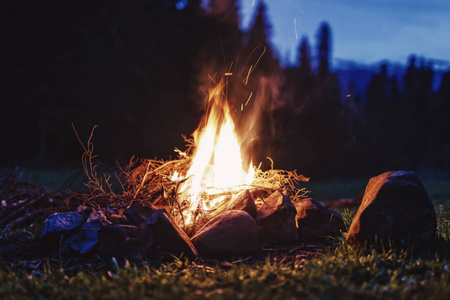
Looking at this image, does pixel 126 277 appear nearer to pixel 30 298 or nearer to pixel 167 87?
pixel 30 298

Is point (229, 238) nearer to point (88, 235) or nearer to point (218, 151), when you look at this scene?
point (88, 235)

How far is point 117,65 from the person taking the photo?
766 inches

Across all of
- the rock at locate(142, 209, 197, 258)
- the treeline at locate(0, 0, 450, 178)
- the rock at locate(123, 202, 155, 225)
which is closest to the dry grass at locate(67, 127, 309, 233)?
the rock at locate(123, 202, 155, 225)

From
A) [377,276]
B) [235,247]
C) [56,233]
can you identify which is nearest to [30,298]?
[56,233]

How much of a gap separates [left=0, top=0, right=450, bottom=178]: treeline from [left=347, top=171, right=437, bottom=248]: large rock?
1129 centimetres

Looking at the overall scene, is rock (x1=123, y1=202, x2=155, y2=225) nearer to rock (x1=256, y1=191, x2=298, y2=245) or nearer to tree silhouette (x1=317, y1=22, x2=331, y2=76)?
rock (x1=256, y1=191, x2=298, y2=245)

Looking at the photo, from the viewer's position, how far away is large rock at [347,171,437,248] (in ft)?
12.2

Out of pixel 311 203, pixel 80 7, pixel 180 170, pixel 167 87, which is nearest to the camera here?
pixel 311 203

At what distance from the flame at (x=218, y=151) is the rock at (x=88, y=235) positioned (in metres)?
1.29

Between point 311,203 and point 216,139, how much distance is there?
1766 millimetres

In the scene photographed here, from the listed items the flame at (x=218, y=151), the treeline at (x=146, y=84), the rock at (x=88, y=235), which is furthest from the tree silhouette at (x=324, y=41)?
the rock at (x=88, y=235)

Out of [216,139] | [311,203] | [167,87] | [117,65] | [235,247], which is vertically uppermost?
[117,65]

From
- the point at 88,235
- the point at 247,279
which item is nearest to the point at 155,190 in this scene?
the point at 88,235

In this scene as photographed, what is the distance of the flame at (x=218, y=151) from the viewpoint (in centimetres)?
520
